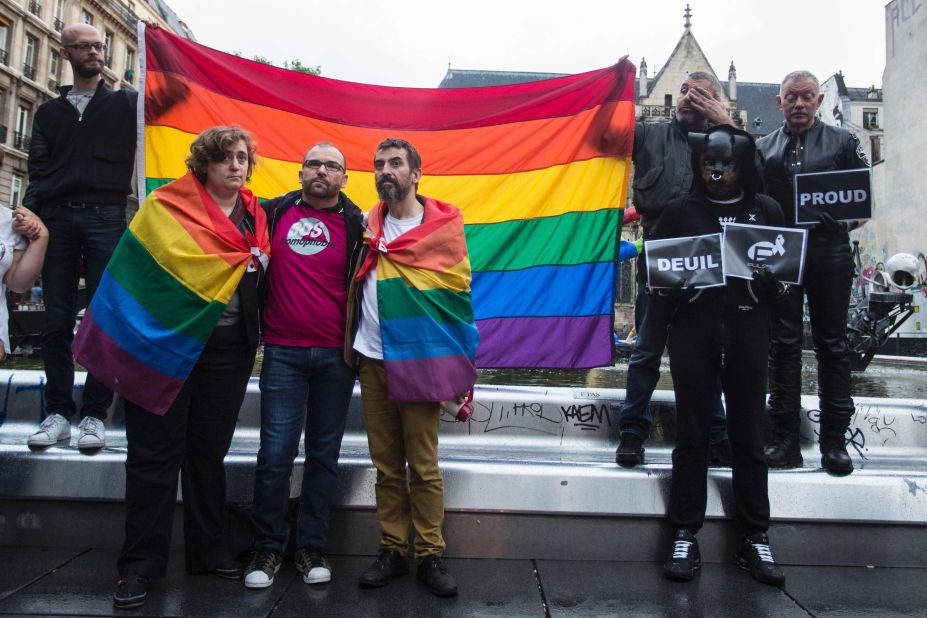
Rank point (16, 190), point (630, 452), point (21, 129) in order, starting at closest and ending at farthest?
1. point (630, 452)
2. point (16, 190)
3. point (21, 129)

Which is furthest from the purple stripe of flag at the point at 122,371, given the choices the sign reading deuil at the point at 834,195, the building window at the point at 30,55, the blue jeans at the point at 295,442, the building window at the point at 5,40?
the building window at the point at 30,55

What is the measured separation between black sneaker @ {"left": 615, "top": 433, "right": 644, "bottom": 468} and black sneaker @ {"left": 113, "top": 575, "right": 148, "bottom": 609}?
2.03 meters

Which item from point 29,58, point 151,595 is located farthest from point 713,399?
point 29,58

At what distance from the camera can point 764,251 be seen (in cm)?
279

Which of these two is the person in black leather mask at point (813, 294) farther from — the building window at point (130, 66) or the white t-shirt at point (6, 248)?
the building window at point (130, 66)

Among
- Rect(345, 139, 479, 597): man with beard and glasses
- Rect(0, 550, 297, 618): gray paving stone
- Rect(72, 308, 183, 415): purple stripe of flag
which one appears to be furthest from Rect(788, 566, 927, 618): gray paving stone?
Rect(72, 308, 183, 415): purple stripe of flag

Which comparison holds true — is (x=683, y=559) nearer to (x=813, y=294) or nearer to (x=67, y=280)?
(x=813, y=294)

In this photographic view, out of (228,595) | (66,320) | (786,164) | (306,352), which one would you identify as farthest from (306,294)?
(786,164)

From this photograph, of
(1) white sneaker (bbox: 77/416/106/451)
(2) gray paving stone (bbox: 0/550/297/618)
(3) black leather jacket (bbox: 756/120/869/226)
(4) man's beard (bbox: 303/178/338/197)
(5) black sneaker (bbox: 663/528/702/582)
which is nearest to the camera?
(2) gray paving stone (bbox: 0/550/297/618)

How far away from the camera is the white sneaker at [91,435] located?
3.00 m

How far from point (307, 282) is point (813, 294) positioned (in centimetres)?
240

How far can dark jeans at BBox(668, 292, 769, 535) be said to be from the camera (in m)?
2.78

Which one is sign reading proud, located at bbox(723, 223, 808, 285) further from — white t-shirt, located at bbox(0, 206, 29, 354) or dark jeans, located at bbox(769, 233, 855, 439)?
white t-shirt, located at bbox(0, 206, 29, 354)

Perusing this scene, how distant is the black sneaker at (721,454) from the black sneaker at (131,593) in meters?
2.51
